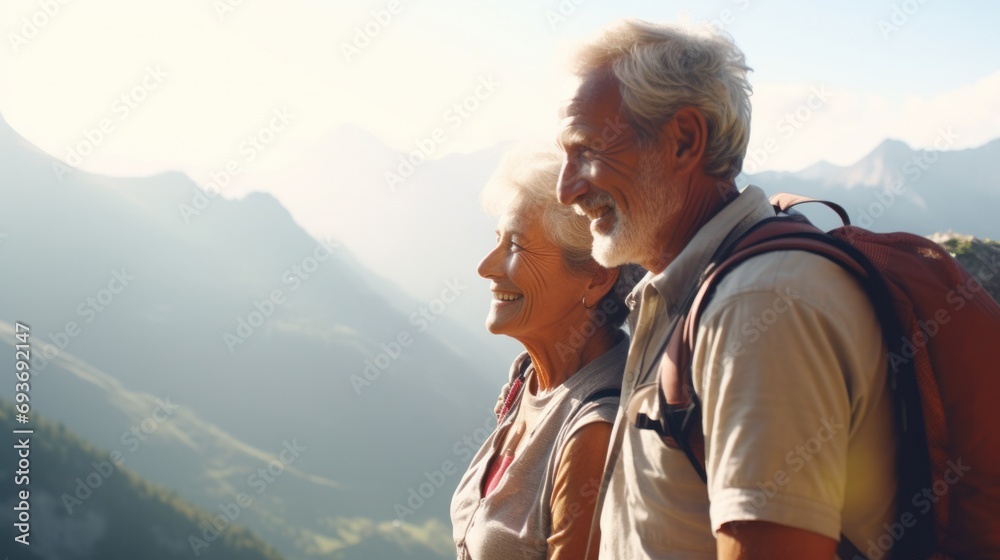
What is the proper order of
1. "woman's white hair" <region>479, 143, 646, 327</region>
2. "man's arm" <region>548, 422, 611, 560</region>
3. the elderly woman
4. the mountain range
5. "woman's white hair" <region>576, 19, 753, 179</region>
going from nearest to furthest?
"woman's white hair" <region>576, 19, 753, 179</region>
"man's arm" <region>548, 422, 611, 560</region>
the elderly woman
"woman's white hair" <region>479, 143, 646, 327</region>
the mountain range

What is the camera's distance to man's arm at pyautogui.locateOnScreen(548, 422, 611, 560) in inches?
81.4

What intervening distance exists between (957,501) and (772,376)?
331 mm

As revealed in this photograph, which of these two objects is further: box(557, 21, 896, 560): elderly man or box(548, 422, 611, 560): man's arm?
box(548, 422, 611, 560): man's arm

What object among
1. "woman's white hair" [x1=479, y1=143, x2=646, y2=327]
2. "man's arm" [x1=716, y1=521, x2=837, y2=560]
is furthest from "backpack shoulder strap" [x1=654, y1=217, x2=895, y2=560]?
"woman's white hair" [x1=479, y1=143, x2=646, y2=327]

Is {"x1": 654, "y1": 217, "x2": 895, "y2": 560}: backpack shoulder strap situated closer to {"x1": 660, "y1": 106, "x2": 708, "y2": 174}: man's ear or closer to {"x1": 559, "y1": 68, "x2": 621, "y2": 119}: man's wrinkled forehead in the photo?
{"x1": 660, "y1": 106, "x2": 708, "y2": 174}: man's ear

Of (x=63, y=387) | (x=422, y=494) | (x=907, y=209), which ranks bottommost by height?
(x=63, y=387)

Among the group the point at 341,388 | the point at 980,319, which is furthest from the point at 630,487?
the point at 341,388

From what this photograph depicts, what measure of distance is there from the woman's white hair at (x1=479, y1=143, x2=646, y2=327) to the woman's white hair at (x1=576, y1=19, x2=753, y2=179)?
0.85 m

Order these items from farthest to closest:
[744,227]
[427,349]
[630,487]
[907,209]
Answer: [427,349] < [907,209] < [744,227] < [630,487]

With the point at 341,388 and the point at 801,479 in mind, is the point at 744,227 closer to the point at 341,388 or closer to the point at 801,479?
the point at 801,479

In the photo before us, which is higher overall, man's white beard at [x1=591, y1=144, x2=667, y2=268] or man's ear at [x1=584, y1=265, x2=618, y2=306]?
man's white beard at [x1=591, y1=144, x2=667, y2=268]

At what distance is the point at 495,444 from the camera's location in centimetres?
265

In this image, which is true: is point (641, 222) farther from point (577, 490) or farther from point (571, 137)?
point (577, 490)

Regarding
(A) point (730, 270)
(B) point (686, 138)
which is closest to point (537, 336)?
(B) point (686, 138)
